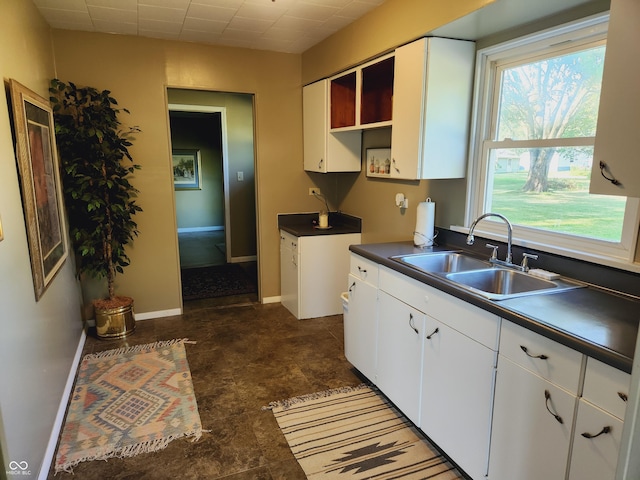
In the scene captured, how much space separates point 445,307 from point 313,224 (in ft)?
7.97

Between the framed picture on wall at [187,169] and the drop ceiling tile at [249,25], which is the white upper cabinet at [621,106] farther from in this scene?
the framed picture on wall at [187,169]

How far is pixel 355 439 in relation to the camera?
88.0 inches

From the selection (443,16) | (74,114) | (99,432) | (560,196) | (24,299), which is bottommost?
(99,432)

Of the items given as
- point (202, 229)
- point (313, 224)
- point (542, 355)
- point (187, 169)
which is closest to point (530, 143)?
point (542, 355)

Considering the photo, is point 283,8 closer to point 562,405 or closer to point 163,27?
point 163,27

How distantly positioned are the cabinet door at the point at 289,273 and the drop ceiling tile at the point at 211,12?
1846 millimetres

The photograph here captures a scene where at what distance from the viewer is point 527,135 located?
2.32 metres

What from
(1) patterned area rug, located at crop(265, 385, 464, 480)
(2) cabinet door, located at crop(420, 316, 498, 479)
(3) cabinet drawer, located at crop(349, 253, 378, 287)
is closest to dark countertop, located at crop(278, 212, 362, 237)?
(3) cabinet drawer, located at crop(349, 253, 378, 287)

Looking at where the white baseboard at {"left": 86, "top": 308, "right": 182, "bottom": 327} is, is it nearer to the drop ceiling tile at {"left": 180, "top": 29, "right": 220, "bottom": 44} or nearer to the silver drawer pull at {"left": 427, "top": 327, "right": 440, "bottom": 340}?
the drop ceiling tile at {"left": 180, "top": 29, "right": 220, "bottom": 44}

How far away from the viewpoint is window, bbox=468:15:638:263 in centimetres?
193

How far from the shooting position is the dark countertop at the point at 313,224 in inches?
152

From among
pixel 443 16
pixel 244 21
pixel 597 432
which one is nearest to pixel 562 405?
pixel 597 432

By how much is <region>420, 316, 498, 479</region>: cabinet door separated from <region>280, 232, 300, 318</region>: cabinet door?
195cm

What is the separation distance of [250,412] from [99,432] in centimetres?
82
